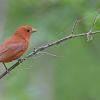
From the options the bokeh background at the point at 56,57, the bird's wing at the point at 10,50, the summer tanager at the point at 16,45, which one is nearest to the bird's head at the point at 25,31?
the summer tanager at the point at 16,45

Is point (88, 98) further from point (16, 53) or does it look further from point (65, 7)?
point (16, 53)

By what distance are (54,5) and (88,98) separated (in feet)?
4.57

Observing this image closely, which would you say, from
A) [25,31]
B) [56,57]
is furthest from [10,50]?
[56,57]

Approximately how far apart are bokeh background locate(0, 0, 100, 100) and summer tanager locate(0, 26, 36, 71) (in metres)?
0.33

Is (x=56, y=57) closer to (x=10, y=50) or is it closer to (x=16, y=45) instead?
(x=16, y=45)

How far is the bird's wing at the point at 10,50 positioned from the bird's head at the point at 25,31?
46 cm

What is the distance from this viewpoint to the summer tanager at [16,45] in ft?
37.6

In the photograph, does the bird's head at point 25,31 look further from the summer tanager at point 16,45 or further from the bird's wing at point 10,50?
the bird's wing at point 10,50

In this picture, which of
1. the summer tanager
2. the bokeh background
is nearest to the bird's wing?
the summer tanager

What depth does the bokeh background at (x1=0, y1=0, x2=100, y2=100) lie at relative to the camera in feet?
43.1

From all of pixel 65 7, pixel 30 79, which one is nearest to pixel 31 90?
pixel 30 79

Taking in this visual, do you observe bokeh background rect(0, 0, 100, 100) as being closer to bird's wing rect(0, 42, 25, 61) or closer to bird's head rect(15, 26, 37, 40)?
bird's head rect(15, 26, 37, 40)

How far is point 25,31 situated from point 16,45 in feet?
2.50

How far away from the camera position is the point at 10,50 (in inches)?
457
